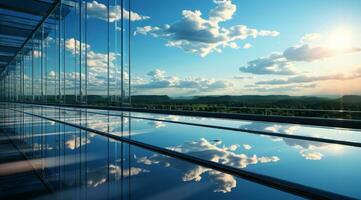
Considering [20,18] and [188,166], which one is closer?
[188,166]

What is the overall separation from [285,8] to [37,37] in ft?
83.6

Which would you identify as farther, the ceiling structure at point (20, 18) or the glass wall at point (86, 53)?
the ceiling structure at point (20, 18)

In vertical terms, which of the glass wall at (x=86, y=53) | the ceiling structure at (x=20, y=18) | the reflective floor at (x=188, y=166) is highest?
the ceiling structure at (x=20, y=18)

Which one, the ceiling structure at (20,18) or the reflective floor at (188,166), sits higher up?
the ceiling structure at (20,18)

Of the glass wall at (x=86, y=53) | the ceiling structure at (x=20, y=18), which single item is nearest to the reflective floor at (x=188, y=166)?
the glass wall at (x=86, y=53)

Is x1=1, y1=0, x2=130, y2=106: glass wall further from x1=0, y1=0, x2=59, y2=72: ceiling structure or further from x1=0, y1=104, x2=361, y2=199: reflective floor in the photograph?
x1=0, y1=104, x2=361, y2=199: reflective floor

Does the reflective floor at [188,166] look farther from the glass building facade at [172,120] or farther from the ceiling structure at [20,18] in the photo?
the ceiling structure at [20,18]

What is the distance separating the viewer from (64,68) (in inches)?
834

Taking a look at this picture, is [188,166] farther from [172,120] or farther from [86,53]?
[86,53]

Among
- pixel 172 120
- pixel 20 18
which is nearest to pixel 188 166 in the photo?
pixel 172 120

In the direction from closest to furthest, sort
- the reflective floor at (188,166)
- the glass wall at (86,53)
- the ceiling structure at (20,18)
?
1. the reflective floor at (188,166)
2. the glass wall at (86,53)
3. the ceiling structure at (20,18)

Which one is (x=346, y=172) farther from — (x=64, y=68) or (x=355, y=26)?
(x=64, y=68)

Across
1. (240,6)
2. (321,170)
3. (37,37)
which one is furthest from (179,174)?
(37,37)

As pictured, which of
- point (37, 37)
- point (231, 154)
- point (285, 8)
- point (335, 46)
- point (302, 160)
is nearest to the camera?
point (302, 160)
